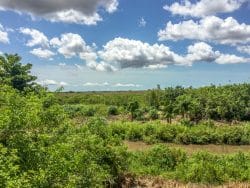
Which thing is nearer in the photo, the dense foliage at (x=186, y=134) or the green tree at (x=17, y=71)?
the green tree at (x=17, y=71)

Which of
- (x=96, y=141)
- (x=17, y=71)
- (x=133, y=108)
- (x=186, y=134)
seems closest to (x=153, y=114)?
(x=133, y=108)

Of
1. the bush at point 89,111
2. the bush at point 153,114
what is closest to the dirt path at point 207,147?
the bush at point 153,114

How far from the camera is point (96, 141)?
2758 cm

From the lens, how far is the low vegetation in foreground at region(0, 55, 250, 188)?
52.9ft

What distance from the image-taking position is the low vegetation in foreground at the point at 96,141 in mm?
16125

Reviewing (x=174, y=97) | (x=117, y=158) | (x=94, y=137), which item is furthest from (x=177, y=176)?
(x=174, y=97)

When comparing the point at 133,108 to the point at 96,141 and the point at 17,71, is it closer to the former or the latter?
the point at 17,71

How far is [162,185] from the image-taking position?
30.4 m

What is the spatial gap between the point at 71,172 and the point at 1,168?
4.43 meters

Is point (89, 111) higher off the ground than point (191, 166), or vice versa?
point (89, 111)

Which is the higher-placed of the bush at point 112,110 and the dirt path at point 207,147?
the bush at point 112,110

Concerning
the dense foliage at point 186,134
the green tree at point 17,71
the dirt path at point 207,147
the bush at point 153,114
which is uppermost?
the green tree at point 17,71

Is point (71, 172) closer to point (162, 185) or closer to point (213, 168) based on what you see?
point (162, 185)

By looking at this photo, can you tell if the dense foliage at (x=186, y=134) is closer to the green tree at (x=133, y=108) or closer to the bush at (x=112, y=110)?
the green tree at (x=133, y=108)
